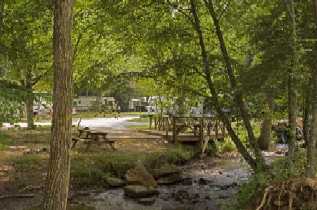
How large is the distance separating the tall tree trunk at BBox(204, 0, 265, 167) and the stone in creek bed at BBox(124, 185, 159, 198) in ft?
12.2

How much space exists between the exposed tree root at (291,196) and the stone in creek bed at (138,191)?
5802mm

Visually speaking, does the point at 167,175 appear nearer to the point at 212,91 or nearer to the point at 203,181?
Answer: the point at 203,181

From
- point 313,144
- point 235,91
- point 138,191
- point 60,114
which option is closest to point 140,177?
point 138,191

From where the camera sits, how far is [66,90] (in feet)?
23.6

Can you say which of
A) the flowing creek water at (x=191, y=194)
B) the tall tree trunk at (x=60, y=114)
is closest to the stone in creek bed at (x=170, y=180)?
the flowing creek water at (x=191, y=194)

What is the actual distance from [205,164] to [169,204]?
7.51 m

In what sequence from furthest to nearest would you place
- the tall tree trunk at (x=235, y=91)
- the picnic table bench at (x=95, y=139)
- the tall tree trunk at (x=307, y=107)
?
the picnic table bench at (x=95, y=139) < the tall tree trunk at (x=235, y=91) < the tall tree trunk at (x=307, y=107)

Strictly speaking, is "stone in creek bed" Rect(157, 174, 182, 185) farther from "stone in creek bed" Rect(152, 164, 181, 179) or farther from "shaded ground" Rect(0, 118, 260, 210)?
"shaded ground" Rect(0, 118, 260, 210)

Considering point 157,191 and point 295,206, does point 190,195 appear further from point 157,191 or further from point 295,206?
point 295,206

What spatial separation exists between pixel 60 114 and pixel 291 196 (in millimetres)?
4798

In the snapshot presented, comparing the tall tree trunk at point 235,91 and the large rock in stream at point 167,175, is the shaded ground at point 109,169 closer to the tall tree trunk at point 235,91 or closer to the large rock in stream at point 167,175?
the large rock in stream at point 167,175

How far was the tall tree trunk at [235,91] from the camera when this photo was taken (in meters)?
12.6

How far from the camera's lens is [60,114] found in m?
7.16

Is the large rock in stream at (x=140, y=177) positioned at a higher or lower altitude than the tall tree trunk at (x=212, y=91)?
lower
